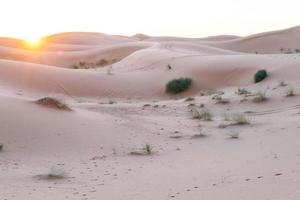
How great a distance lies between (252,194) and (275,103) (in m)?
9.27

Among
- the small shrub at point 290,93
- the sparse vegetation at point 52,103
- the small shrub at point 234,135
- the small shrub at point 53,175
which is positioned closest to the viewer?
the small shrub at point 53,175

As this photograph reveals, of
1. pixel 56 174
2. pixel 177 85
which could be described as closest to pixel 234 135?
pixel 56 174

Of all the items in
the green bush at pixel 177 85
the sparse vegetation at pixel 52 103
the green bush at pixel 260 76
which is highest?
the green bush at pixel 177 85

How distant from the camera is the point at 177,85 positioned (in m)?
21.9

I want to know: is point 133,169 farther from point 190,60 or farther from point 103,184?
point 190,60

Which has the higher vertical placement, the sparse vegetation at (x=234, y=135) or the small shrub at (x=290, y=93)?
the small shrub at (x=290, y=93)

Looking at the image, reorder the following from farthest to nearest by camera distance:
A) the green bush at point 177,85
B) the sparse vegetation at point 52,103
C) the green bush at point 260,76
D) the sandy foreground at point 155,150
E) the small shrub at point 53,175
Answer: the green bush at point 177,85 < the green bush at point 260,76 < the sparse vegetation at point 52,103 < the small shrub at point 53,175 < the sandy foreground at point 155,150

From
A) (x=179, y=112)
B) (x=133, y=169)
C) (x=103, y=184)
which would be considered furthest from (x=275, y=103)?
(x=103, y=184)

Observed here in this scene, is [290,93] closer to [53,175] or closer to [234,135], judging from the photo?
[234,135]

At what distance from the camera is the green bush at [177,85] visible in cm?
2183

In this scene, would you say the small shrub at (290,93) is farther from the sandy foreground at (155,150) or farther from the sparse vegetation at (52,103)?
the sparse vegetation at (52,103)

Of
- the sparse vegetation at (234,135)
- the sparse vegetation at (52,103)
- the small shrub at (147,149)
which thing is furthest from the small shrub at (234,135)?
the sparse vegetation at (52,103)

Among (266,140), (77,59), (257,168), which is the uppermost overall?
(77,59)

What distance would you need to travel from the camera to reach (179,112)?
14.2 meters
